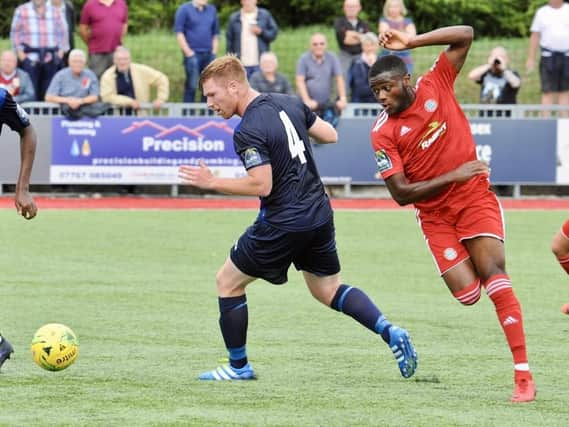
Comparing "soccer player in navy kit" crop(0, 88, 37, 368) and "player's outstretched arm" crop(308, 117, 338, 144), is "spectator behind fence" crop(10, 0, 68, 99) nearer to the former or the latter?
"soccer player in navy kit" crop(0, 88, 37, 368)

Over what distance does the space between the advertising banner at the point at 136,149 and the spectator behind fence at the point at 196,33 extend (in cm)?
134

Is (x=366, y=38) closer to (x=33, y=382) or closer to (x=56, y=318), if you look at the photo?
(x=56, y=318)

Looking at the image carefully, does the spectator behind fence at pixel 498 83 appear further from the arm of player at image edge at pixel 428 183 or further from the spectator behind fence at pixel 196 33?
the arm of player at image edge at pixel 428 183

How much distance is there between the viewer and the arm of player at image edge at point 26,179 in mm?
8109

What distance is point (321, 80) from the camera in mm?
20078

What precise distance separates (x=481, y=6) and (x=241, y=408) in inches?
1069

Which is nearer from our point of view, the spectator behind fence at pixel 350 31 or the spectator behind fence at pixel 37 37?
the spectator behind fence at pixel 37 37

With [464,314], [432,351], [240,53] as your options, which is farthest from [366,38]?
[432,351]

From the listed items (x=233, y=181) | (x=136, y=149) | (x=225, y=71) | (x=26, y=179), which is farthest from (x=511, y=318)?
(x=136, y=149)

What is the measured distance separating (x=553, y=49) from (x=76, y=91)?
7.53m

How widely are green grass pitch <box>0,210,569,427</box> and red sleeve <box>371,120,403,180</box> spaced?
4.09ft

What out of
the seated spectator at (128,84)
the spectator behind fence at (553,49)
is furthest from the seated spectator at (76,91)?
the spectator behind fence at (553,49)

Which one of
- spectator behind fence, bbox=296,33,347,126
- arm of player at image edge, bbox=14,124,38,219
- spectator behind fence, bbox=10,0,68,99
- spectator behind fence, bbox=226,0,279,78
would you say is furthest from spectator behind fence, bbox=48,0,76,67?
arm of player at image edge, bbox=14,124,38,219

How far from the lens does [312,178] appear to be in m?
7.58
